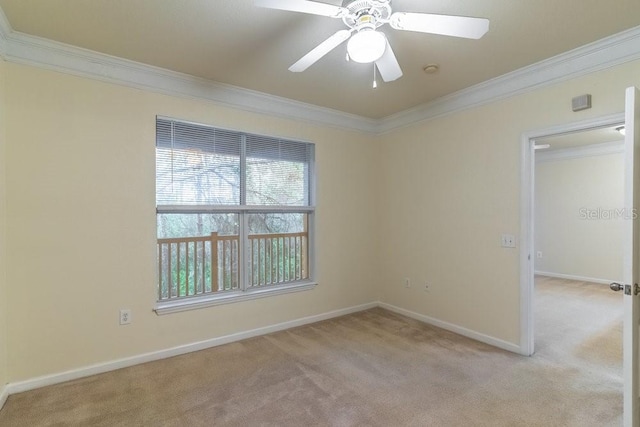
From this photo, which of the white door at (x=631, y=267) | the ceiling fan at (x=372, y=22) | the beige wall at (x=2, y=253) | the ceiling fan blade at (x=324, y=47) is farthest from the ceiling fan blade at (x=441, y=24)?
the beige wall at (x=2, y=253)

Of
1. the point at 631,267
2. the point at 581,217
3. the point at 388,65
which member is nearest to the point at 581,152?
the point at 581,217

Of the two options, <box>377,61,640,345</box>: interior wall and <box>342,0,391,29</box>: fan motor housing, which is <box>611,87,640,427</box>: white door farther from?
<box>342,0,391,29</box>: fan motor housing

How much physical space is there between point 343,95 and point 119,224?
241 cm

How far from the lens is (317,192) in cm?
376

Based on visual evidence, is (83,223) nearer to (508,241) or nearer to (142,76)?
(142,76)

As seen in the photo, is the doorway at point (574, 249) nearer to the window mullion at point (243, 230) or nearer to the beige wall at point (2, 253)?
the window mullion at point (243, 230)

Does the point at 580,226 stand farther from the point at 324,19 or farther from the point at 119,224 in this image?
the point at 119,224

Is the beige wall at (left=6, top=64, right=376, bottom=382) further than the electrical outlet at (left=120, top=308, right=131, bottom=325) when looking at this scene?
No

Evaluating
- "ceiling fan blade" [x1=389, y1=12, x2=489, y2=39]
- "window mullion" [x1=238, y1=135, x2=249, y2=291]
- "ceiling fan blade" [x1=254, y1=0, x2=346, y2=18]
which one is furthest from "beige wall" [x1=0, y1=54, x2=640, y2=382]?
"ceiling fan blade" [x1=254, y1=0, x2=346, y2=18]

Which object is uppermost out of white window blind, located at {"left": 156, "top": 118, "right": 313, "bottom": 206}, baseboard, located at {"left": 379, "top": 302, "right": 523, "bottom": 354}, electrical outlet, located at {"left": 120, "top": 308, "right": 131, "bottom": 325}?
white window blind, located at {"left": 156, "top": 118, "right": 313, "bottom": 206}

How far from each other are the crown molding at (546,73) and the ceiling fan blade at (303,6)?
6.62 feet

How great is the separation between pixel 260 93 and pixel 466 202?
2.38 metres

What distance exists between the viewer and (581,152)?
18.9 feet

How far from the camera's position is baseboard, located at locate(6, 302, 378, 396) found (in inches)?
89.4
